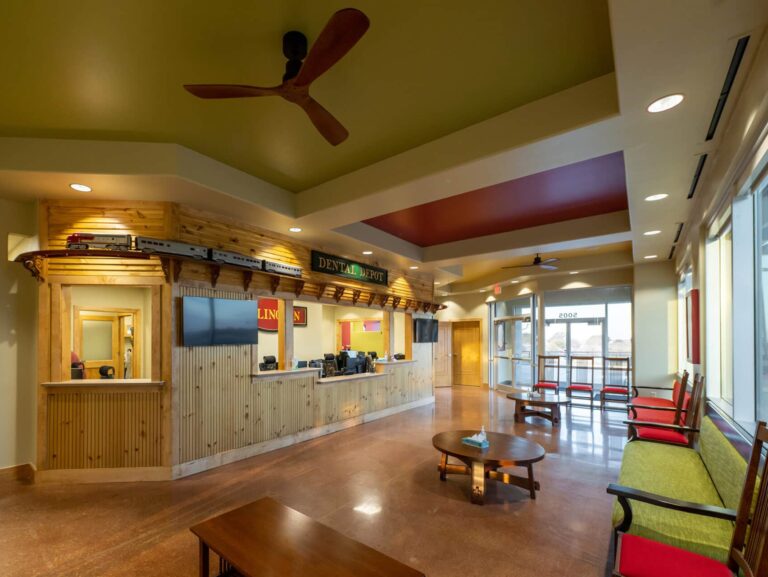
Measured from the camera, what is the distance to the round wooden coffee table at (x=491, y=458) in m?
3.50

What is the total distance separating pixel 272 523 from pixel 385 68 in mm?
2999

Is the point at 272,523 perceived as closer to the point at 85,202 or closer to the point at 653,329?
the point at 85,202

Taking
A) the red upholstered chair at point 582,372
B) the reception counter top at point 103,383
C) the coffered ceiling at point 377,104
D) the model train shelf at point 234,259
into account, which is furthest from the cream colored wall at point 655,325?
the reception counter top at point 103,383

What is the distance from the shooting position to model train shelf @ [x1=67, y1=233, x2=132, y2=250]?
3.84 meters

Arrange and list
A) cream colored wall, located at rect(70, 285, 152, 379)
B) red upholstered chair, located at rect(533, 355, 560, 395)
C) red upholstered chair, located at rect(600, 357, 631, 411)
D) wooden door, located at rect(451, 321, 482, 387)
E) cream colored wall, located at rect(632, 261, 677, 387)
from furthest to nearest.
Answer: wooden door, located at rect(451, 321, 482, 387), red upholstered chair, located at rect(533, 355, 560, 395), red upholstered chair, located at rect(600, 357, 631, 411), cream colored wall, located at rect(632, 261, 677, 387), cream colored wall, located at rect(70, 285, 152, 379)

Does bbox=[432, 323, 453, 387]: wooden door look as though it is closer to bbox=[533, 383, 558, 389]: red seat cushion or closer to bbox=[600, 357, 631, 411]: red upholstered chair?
bbox=[533, 383, 558, 389]: red seat cushion

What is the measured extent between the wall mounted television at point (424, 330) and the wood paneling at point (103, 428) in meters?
5.34

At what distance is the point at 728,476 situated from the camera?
236cm

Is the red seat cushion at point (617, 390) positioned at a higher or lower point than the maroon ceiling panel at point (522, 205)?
lower

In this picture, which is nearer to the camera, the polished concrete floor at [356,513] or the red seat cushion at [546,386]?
the polished concrete floor at [356,513]

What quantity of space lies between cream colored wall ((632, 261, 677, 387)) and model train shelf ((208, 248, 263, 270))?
7.05 m

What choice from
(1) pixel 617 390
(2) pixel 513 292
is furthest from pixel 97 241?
(2) pixel 513 292

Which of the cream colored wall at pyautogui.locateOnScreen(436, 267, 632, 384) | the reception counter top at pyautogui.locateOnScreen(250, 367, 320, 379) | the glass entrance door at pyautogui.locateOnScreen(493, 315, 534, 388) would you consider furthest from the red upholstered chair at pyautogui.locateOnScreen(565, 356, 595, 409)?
the reception counter top at pyautogui.locateOnScreen(250, 367, 320, 379)

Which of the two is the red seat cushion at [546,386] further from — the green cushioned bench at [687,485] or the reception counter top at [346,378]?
the green cushioned bench at [687,485]
